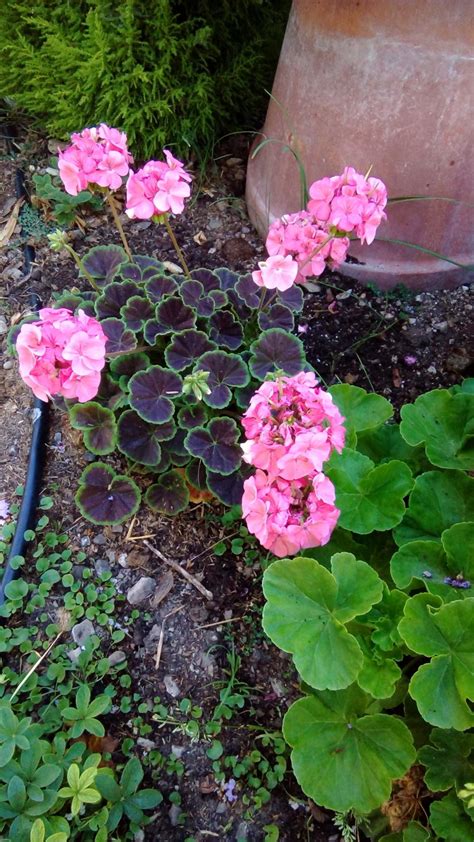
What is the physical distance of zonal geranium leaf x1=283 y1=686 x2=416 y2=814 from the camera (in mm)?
1167

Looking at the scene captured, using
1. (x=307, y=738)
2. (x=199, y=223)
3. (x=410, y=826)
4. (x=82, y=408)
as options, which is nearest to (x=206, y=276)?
(x=82, y=408)

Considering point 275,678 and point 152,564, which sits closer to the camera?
point 275,678

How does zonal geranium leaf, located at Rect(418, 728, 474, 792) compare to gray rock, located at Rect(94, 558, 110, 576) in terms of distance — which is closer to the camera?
zonal geranium leaf, located at Rect(418, 728, 474, 792)

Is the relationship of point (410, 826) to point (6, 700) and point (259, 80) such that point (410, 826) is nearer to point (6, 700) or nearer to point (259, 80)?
point (6, 700)

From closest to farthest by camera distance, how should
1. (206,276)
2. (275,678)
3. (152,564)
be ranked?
(275,678) < (152,564) < (206,276)

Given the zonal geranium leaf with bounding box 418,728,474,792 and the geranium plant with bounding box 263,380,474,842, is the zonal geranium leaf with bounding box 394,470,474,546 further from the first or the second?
the zonal geranium leaf with bounding box 418,728,474,792

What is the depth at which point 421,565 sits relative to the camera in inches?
51.7

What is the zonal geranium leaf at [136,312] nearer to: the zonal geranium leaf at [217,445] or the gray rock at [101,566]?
the zonal geranium leaf at [217,445]

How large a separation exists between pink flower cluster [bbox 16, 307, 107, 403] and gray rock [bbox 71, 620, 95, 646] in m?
0.62

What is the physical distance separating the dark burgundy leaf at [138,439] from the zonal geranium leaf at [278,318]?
14.6 inches

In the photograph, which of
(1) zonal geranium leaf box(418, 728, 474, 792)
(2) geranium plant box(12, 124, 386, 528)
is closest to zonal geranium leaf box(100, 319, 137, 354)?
(2) geranium plant box(12, 124, 386, 528)

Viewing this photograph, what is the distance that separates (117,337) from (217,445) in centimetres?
37

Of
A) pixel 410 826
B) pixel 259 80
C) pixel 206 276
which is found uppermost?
pixel 259 80

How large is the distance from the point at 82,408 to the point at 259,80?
5.12 ft
